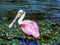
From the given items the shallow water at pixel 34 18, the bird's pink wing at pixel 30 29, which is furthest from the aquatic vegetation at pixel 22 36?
the bird's pink wing at pixel 30 29

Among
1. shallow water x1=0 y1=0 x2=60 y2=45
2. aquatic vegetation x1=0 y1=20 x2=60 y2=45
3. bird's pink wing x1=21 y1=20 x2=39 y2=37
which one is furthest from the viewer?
shallow water x1=0 y1=0 x2=60 y2=45

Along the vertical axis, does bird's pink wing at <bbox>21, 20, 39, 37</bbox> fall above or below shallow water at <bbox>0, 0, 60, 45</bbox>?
above

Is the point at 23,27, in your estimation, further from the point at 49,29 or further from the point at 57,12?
the point at 57,12

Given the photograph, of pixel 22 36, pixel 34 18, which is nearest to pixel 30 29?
pixel 22 36

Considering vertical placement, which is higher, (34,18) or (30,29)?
(30,29)

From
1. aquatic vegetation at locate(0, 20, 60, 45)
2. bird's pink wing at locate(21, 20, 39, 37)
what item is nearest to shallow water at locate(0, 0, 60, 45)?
aquatic vegetation at locate(0, 20, 60, 45)

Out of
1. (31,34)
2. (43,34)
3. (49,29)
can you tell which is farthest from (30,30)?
(49,29)

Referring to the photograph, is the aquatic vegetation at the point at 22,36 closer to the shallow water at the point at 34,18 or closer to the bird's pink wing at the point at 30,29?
the shallow water at the point at 34,18

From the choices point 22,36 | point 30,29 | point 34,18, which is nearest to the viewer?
point 30,29

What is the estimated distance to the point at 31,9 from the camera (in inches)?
493

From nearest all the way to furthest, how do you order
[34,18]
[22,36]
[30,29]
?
[30,29] < [22,36] < [34,18]

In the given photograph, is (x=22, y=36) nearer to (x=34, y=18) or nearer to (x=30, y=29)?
(x=30, y=29)

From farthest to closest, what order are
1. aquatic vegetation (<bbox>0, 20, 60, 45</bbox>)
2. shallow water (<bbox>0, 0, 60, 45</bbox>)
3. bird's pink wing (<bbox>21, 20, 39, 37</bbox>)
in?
shallow water (<bbox>0, 0, 60, 45</bbox>) < aquatic vegetation (<bbox>0, 20, 60, 45</bbox>) < bird's pink wing (<bbox>21, 20, 39, 37</bbox>)

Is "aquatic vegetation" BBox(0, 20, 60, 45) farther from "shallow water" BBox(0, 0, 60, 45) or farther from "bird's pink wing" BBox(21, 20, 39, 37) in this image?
"bird's pink wing" BBox(21, 20, 39, 37)
